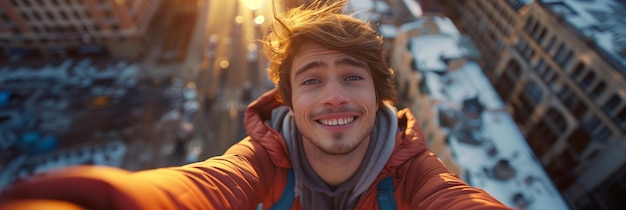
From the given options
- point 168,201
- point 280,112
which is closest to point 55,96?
point 280,112

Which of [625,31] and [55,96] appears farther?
[55,96]

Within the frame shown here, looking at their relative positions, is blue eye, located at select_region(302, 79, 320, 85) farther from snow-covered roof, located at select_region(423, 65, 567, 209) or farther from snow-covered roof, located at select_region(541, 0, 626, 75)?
snow-covered roof, located at select_region(541, 0, 626, 75)

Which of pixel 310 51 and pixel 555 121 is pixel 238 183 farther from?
pixel 555 121

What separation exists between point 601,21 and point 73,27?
Result: 158 feet

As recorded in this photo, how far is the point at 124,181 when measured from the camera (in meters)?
1.98

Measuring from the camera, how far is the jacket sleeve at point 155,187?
5.83 feet

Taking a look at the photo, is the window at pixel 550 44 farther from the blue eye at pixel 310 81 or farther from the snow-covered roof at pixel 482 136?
the blue eye at pixel 310 81

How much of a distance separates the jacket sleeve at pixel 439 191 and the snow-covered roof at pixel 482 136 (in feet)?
36.8

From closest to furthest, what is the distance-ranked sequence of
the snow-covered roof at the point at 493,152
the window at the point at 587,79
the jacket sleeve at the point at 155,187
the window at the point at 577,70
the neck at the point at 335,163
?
the jacket sleeve at the point at 155,187 → the neck at the point at 335,163 → the snow-covered roof at the point at 493,152 → the window at the point at 587,79 → the window at the point at 577,70

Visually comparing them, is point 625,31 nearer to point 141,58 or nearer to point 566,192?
point 566,192

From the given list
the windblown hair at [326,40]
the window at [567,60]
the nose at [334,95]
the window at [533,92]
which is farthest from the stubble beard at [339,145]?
the window at [533,92]

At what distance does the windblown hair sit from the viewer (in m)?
4.51

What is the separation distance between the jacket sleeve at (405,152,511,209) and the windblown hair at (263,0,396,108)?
1551mm

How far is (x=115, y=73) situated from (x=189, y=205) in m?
36.5
